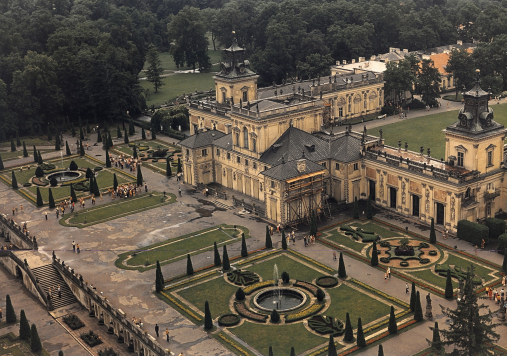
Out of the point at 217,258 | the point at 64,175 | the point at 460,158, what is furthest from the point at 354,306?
the point at 64,175

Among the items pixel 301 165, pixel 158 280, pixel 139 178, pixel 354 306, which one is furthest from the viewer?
pixel 139 178

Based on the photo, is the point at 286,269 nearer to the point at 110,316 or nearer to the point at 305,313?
the point at 305,313

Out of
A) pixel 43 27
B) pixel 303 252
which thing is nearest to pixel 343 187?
pixel 303 252

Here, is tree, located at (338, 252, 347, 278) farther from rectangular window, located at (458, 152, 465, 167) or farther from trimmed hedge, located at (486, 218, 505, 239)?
rectangular window, located at (458, 152, 465, 167)

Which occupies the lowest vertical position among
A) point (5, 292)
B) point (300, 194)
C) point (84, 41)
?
point (5, 292)

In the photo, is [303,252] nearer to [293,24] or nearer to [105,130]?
[105,130]

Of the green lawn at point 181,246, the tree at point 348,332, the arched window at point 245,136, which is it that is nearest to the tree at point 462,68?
the arched window at point 245,136
